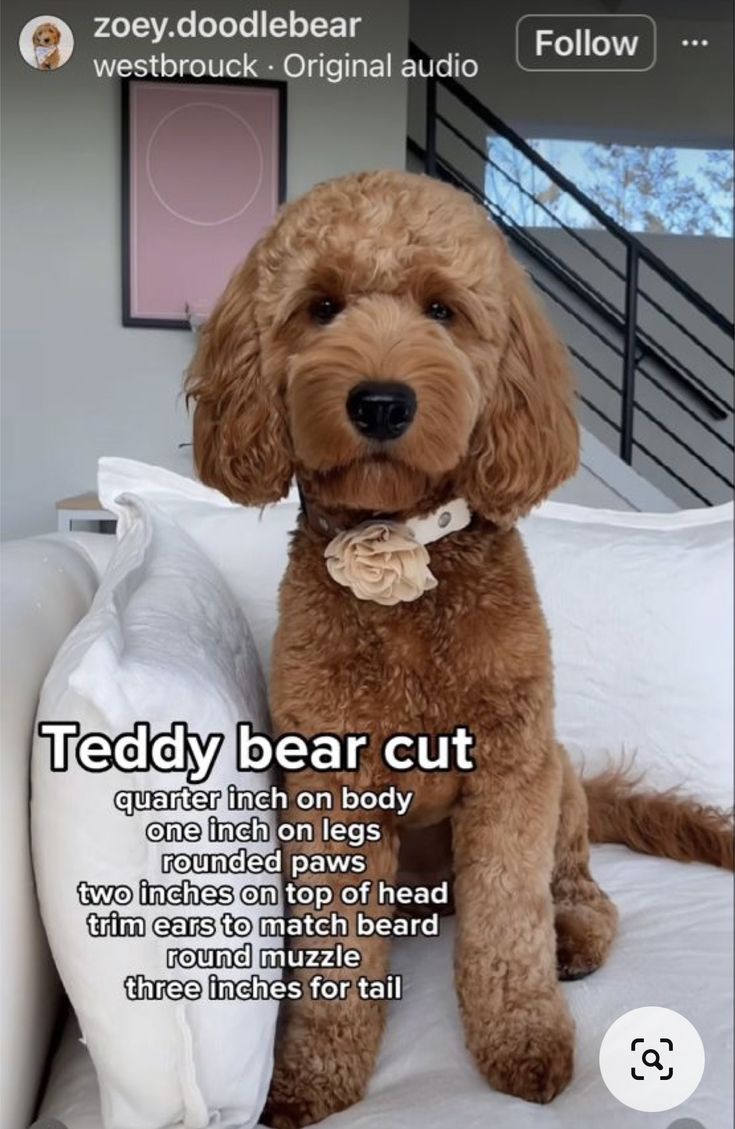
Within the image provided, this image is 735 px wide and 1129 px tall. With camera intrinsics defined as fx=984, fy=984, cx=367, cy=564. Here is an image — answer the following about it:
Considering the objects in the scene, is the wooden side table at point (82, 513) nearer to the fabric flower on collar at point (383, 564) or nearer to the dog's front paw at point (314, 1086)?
the fabric flower on collar at point (383, 564)

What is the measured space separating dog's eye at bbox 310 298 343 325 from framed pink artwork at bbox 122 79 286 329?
3.7 inches

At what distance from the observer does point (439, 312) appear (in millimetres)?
554

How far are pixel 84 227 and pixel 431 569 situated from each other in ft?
0.96

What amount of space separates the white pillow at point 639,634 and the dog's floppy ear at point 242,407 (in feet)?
0.54

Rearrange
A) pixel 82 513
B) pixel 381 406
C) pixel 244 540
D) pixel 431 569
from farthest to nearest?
pixel 244 540 → pixel 82 513 → pixel 431 569 → pixel 381 406

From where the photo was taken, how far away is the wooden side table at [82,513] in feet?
2.34

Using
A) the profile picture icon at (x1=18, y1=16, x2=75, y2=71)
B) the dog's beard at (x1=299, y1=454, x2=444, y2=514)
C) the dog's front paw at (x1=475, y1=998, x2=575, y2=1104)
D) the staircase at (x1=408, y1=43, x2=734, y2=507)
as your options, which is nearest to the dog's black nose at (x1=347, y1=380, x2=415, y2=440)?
the dog's beard at (x1=299, y1=454, x2=444, y2=514)

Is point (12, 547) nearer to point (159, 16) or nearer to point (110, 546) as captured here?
point (110, 546)

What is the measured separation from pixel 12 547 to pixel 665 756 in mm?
530

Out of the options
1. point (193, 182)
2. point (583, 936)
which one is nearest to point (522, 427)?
point (193, 182)

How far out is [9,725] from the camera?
51 centimetres

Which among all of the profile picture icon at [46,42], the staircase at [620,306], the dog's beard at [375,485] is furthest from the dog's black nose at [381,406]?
the profile picture icon at [46,42]

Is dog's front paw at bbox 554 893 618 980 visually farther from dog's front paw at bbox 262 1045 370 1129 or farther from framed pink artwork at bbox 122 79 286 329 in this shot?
framed pink artwork at bbox 122 79 286 329

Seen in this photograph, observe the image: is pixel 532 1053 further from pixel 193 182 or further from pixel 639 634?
pixel 193 182
